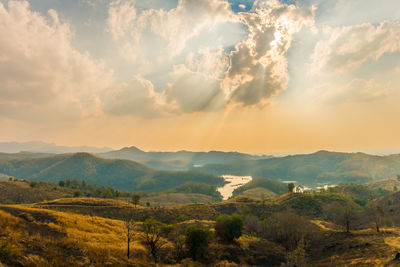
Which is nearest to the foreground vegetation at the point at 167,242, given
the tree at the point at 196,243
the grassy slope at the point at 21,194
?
the tree at the point at 196,243

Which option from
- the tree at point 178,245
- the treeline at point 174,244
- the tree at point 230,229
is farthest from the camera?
the tree at point 230,229

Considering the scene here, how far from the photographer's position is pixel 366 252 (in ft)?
169

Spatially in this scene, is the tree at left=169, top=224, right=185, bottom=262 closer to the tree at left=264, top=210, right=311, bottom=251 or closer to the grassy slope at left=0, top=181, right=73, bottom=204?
the tree at left=264, top=210, right=311, bottom=251

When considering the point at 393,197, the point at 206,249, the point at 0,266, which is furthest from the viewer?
the point at 393,197

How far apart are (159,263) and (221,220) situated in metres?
30.8

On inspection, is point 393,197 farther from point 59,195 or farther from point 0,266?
point 59,195

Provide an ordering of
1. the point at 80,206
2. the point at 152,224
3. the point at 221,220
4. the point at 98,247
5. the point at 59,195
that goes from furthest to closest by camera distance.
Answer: the point at 59,195, the point at 80,206, the point at 221,220, the point at 152,224, the point at 98,247

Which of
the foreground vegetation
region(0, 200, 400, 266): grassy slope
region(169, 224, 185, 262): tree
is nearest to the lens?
region(0, 200, 400, 266): grassy slope

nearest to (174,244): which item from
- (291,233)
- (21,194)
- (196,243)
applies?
(196,243)

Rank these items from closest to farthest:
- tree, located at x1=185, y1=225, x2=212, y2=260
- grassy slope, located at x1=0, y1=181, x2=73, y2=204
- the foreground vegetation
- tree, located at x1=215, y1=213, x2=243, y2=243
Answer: the foreground vegetation → tree, located at x1=185, y1=225, x2=212, y2=260 → tree, located at x1=215, y1=213, x2=243, y2=243 → grassy slope, located at x1=0, y1=181, x2=73, y2=204

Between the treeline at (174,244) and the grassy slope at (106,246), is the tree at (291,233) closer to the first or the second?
Result: the grassy slope at (106,246)

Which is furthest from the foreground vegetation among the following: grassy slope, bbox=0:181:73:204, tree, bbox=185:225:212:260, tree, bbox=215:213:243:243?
grassy slope, bbox=0:181:73:204

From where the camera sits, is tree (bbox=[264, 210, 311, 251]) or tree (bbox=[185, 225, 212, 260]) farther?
tree (bbox=[264, 210, 311, 251])

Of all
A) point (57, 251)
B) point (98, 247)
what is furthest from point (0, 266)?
point (98, 247)
